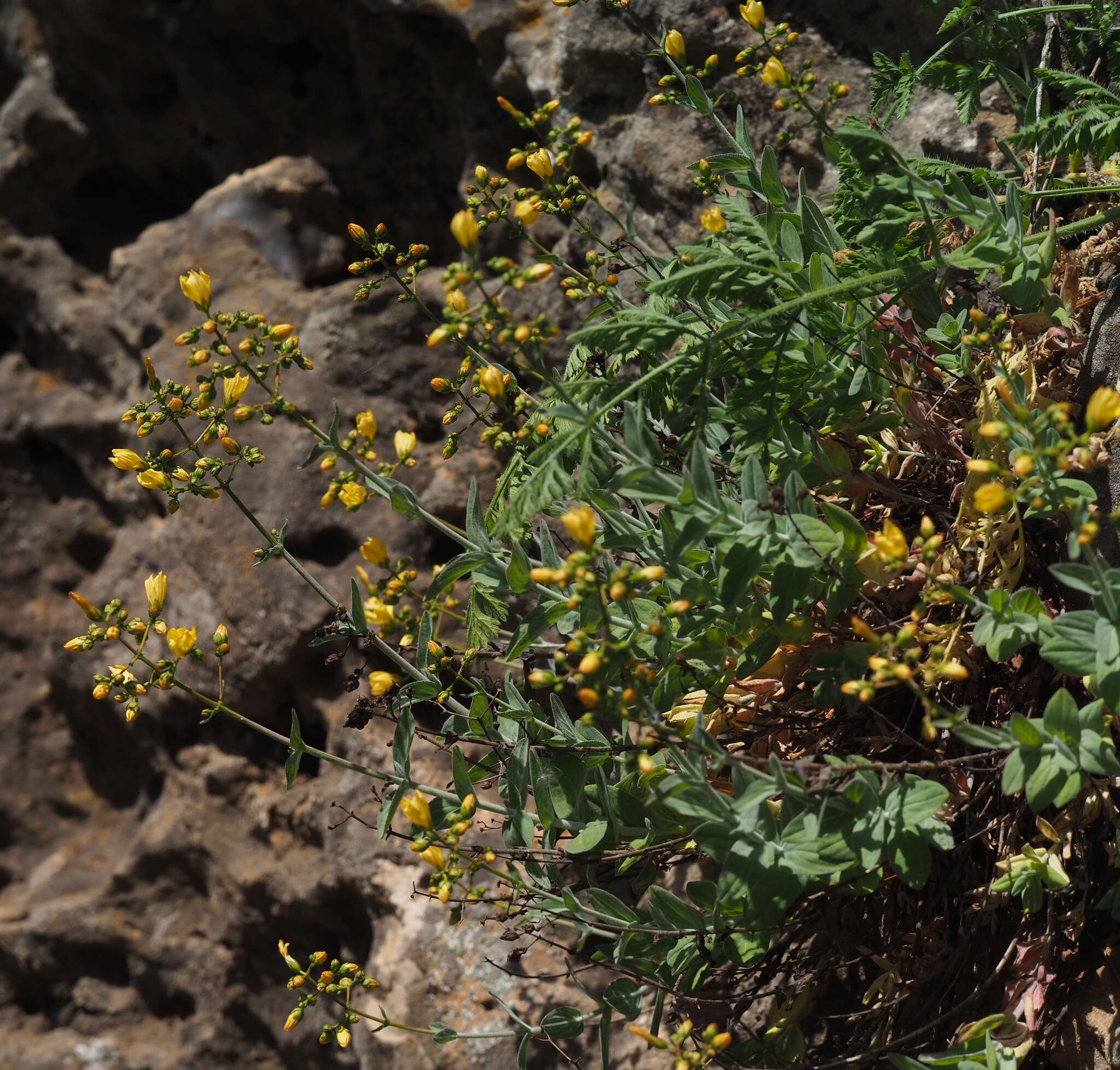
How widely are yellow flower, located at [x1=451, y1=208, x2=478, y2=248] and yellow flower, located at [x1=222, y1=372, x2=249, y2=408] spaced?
0.56m

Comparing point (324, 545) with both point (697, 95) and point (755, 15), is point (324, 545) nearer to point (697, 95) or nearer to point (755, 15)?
point (697, 95)

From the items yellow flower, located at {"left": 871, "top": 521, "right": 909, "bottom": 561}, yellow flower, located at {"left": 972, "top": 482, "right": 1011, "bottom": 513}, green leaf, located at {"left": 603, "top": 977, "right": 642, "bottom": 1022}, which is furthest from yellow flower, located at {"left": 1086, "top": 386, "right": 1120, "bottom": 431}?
green leaf, located at {"left": 603, "top": 977, "right": 642, "bottom": 1022}

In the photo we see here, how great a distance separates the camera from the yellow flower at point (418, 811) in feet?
5.52

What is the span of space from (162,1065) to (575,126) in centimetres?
330

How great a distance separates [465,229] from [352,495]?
1.73 ft

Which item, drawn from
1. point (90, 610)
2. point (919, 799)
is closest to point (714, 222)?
point (919, 799)

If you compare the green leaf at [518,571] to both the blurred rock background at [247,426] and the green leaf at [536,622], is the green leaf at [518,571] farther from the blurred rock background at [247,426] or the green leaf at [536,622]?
the blurred rock background at [247,426]

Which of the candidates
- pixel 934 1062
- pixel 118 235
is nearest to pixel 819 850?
pixel 934 1062

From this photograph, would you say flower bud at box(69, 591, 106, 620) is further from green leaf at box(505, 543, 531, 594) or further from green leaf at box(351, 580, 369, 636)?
green leaf at box(505, 543, 531, 594)

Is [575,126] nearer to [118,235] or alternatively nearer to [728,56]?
[728,56]

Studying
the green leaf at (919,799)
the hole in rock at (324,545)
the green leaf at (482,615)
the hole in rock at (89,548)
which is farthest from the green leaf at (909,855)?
the hole in rock at (89,548)

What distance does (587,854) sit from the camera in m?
2.06

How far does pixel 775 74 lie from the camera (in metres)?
1.85

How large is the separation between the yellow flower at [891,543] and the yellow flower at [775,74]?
Answer: 865 millimetres
